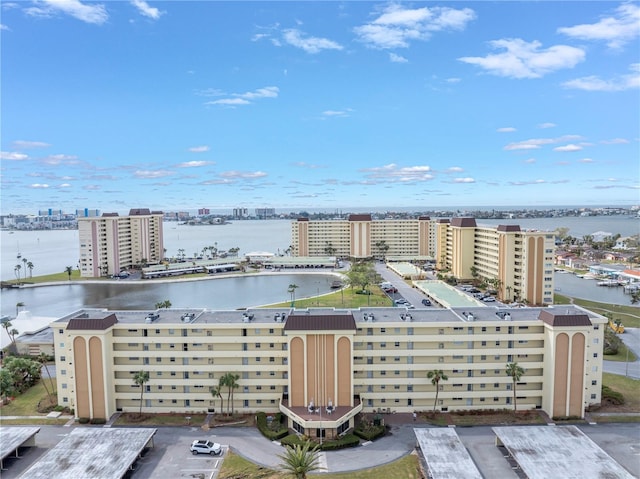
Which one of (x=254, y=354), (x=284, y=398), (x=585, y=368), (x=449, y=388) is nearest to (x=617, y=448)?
(x=585, y=368)

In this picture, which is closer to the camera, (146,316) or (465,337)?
(465,337)

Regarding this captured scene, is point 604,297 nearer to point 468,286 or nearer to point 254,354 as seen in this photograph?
point 468,286

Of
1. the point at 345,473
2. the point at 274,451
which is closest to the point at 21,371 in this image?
the point at 274,451

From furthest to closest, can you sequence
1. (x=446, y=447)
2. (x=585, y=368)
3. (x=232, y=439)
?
(x=585, y=368) → (x=232, y=439) → (x=446, y=447)

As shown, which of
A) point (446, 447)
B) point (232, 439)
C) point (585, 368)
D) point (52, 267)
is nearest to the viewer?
point (446, 447)

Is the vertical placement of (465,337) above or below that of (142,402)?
above

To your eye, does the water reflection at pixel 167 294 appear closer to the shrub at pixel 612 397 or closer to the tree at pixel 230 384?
the tree at pixel 230 384

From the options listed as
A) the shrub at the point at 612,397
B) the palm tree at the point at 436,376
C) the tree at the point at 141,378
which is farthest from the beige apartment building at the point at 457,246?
the tree at the point at 141,378
